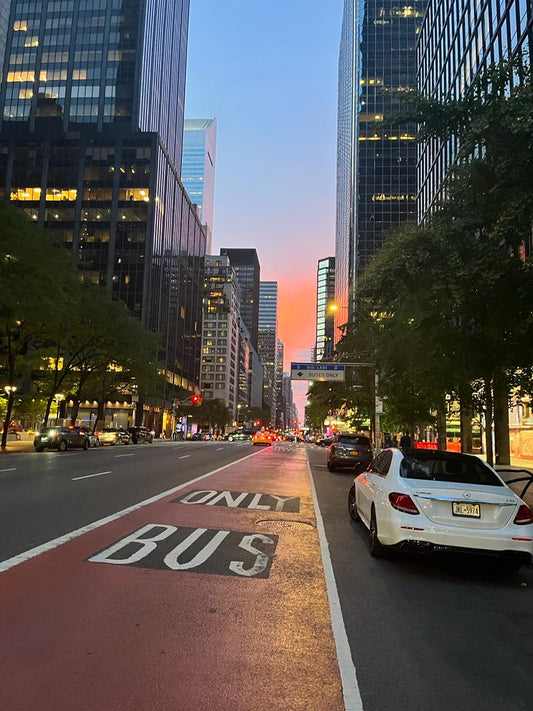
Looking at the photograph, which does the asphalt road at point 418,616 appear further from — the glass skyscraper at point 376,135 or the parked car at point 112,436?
the glass skyscraper at point 376,135

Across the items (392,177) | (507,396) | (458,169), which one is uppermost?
(392,177)

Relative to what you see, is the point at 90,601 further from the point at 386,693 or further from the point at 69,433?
the point at 69,433

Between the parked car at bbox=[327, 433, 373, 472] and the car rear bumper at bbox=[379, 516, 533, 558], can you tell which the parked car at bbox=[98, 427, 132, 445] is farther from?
the car rear bumper at bbox=[379, 516, 533, 558]

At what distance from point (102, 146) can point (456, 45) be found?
66.4m

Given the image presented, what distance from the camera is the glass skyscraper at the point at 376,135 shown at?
4596 inches

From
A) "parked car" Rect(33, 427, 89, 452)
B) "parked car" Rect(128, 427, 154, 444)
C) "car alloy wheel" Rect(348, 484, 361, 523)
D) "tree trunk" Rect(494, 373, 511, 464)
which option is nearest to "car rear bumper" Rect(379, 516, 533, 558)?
"car alloy wheel" Rect(348, 484, 361, 523)

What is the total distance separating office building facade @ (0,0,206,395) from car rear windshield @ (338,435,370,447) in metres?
64.5

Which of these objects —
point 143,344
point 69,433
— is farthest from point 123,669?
point 143,344

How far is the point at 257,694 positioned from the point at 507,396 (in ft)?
47.2

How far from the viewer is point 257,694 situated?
11.7 feet

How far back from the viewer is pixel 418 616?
536 centimetres

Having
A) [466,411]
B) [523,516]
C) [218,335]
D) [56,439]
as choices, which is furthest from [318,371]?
[218,335]

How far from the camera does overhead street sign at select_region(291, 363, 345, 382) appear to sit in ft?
115

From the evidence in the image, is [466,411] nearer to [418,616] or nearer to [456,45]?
[418,616]
